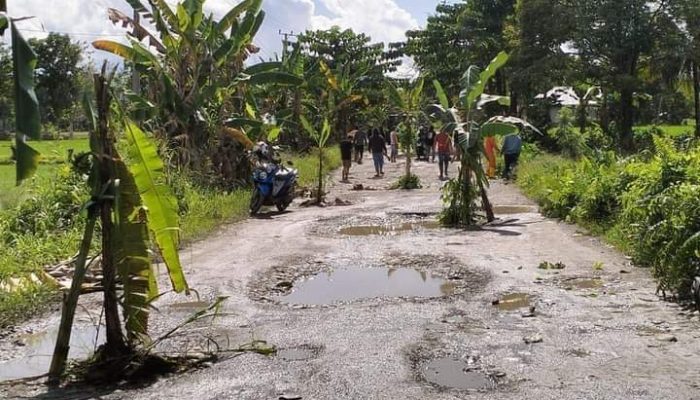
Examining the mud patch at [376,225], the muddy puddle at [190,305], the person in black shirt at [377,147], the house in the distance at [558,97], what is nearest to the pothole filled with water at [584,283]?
the muddy puddle at [190,305]

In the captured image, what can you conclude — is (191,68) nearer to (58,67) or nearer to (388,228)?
(388,228)

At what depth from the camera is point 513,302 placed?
24.3 feet

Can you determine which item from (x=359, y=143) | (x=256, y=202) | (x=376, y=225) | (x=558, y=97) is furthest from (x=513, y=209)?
(x=558, y=97)

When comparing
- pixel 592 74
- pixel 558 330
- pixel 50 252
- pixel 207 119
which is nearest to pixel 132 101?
pixel 207 119

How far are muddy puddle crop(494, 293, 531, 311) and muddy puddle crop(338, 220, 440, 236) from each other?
454cm

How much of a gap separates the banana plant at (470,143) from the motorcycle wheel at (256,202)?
391 centimetres

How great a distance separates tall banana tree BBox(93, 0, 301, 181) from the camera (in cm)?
1552

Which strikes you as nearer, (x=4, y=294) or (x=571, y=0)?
(x=4, y=294)

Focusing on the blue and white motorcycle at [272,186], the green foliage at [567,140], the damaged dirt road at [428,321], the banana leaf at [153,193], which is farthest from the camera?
the green foliage at [567,140]

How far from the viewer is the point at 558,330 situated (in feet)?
20.8

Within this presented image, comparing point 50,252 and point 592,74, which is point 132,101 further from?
point 592,74

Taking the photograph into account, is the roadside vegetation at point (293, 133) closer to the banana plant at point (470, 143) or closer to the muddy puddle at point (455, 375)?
the banana plant at point (470, 143)

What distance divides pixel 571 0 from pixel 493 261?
2454 cm

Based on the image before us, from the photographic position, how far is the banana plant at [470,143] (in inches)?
508
